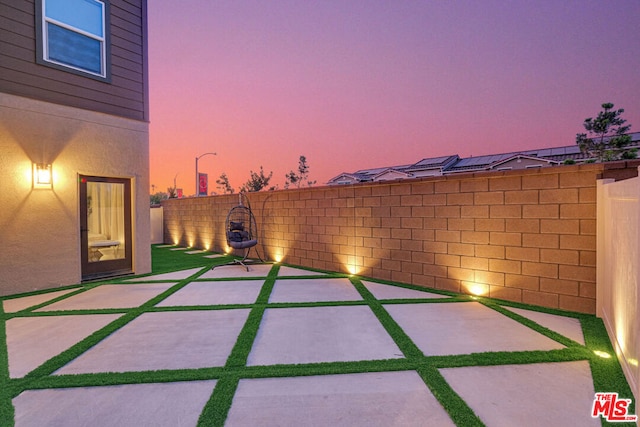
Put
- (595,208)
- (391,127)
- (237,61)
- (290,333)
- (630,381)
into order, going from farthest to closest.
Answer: (391,127), (237,61), (595,208), (290,333), (630,381)

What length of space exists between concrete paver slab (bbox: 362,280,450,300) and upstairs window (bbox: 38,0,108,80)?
5.21 metres

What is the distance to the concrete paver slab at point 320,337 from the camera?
1987 mm

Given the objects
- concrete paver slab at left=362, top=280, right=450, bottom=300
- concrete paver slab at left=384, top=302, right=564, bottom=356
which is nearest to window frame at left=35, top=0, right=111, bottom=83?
concrete paver slab at left=362, top=280, right=450, bottom=300

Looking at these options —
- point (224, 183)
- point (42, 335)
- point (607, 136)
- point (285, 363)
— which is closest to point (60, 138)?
point (42, 335)

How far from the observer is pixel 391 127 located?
39.8 ft

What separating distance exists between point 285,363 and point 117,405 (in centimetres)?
92

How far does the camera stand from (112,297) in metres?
3.50

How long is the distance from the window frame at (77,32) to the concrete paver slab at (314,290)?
4241 millimetres

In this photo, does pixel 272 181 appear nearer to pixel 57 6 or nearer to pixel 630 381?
pixel 57 6

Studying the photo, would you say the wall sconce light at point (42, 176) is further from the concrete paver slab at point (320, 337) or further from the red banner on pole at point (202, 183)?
the red banner on pole at point (202, 183)

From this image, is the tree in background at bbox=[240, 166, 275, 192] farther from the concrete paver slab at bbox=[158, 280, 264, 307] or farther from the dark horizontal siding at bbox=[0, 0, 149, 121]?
the concrete paver slab at bbox=[158, 280, 264, 307]

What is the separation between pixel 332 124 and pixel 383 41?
4.54 meters

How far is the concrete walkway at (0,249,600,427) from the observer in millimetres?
1403

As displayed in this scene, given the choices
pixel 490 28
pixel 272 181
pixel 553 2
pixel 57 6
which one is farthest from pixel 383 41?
pixel 272 181
